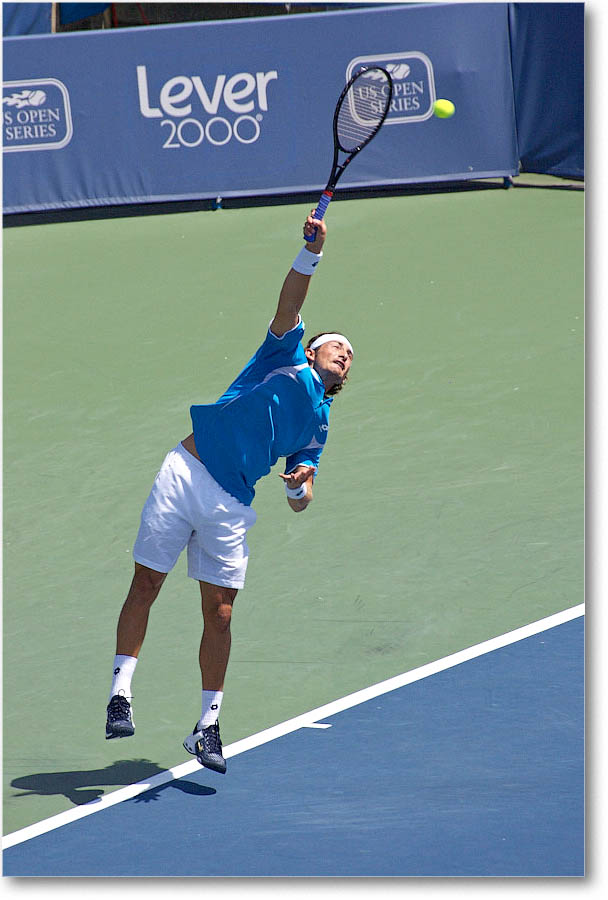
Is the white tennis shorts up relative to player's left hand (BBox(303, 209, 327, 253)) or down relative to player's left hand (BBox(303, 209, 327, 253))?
down

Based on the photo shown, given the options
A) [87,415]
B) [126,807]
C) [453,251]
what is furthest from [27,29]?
[126,807]

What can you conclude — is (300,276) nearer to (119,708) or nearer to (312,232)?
(312,232)

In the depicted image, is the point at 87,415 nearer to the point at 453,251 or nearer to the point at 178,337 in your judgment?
the point at 178,337

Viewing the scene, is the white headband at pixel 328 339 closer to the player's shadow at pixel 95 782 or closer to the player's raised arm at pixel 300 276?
the player's raised arm at pixel 300 276

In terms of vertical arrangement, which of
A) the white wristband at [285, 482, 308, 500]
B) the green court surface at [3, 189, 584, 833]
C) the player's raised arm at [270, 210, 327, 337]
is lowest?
the green court surface at [3, 189, 584, 833]

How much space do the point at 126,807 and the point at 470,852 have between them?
147cm

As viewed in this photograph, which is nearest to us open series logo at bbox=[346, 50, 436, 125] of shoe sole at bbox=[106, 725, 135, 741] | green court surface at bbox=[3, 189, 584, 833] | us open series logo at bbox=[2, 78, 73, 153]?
green court surface at bbox=[3, 189, 584, 833]

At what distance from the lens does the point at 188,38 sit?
49.2 ft

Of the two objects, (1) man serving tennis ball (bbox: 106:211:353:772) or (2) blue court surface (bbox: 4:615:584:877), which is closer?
(2) blue court surface (bbox: 4:615:584:877)

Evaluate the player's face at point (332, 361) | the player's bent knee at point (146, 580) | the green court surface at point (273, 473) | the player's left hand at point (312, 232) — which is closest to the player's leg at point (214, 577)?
the player's bent knee at point (146, 580)

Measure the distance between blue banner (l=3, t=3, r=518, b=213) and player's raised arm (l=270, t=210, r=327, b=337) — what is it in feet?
31.7

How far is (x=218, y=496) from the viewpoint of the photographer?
19.3 ft

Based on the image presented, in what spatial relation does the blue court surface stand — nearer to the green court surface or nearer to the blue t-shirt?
the green court surface

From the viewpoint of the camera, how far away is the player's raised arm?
5691 millimetres
